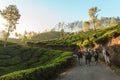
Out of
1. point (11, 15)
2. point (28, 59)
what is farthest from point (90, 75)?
point (11, 15)

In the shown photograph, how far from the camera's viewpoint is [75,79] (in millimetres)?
18906

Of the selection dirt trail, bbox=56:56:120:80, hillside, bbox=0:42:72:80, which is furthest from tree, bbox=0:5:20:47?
dirt trail, bbox=56:56:120:80

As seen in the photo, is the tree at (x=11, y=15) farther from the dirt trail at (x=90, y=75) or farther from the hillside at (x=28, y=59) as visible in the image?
the dirt trail at (x=90, y=75)

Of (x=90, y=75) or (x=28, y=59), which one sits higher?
(x=90, y=75)

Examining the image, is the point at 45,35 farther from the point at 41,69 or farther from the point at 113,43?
the point at 41,69

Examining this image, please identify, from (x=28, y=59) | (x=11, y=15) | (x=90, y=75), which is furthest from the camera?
(x=11, y=15)

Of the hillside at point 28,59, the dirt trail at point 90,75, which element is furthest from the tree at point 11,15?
the dirt trail at point 90,75

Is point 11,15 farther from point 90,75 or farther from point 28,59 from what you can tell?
point 90,75

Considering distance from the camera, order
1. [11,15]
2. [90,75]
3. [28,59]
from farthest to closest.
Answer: [11,15] → [28,59] → [90,75]

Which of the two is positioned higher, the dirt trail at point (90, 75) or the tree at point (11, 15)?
the tree at point (11, 15)

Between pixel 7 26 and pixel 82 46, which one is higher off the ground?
pixel 7 26

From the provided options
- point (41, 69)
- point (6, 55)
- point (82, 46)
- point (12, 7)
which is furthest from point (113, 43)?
point (12, 7)

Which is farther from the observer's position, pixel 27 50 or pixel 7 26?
pixel 7 26

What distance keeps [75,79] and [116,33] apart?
14189mm
